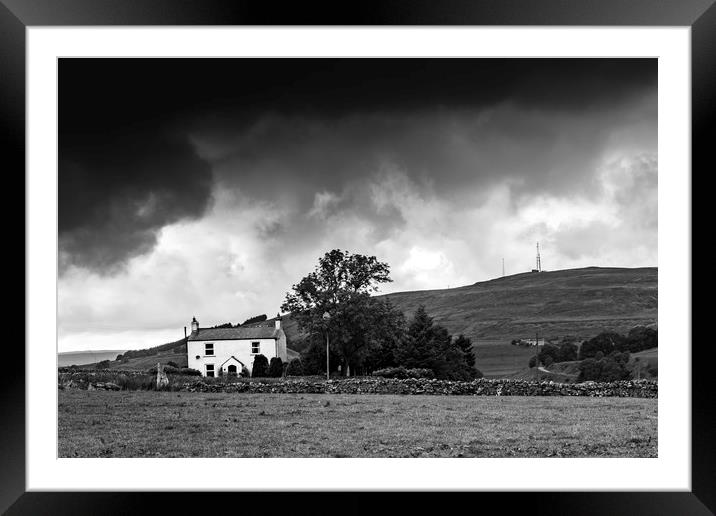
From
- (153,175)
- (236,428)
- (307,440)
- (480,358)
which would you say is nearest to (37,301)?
(307,440)

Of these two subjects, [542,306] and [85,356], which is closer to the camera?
[85,356]

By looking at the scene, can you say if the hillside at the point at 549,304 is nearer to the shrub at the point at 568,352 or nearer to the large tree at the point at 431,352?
the shrub at the point at 568,352

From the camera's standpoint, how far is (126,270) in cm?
2302

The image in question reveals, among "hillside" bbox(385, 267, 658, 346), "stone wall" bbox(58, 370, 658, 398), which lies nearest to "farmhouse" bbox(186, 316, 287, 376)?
"stone wall" bbox(58, 370, 658, 398)

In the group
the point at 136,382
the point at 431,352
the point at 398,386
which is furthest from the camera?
the point at 431,352

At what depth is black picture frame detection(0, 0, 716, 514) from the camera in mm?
2660

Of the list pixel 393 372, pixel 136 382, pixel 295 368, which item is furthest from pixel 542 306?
pixel 136 382

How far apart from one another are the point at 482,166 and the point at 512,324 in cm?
933

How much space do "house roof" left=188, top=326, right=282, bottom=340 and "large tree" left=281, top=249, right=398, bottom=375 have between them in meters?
1.92

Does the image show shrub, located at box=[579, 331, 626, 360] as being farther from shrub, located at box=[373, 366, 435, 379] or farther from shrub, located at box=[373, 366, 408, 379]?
shrub, located at box=[373, 366, 408, 379]

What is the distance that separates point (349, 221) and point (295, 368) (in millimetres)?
8193
